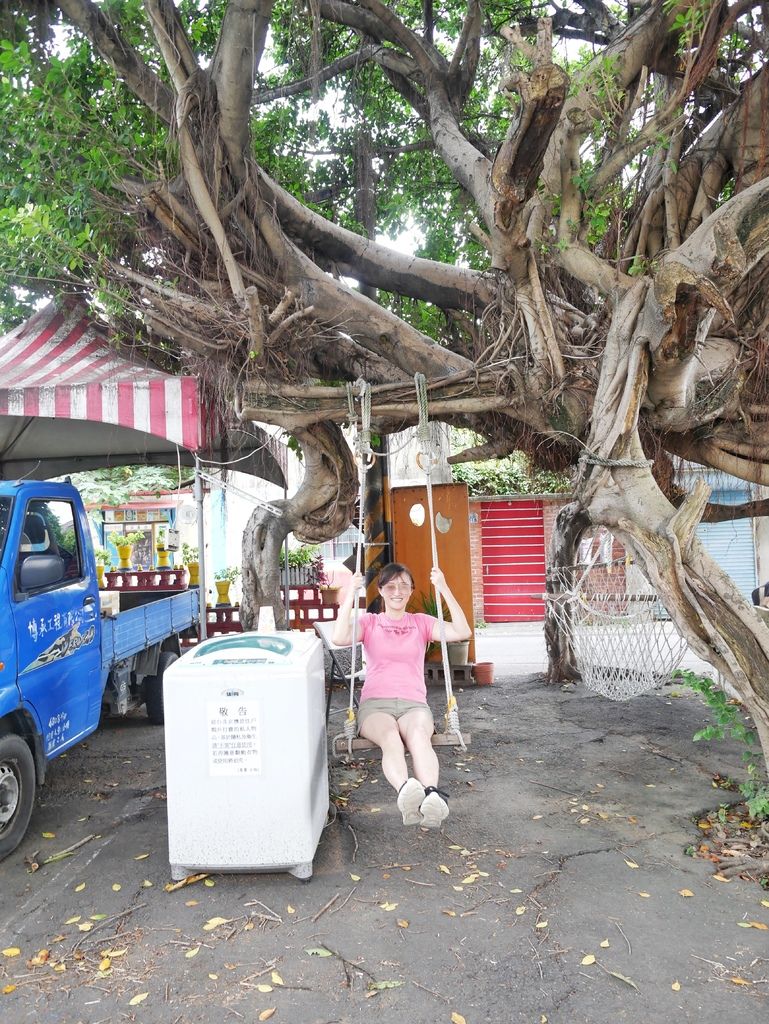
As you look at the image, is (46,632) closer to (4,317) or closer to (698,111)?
(4,317)

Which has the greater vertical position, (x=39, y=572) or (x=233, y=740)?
(x=39, y=572)

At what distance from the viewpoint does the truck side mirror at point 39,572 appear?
444 cm

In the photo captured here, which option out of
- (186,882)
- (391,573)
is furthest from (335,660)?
(186,882)

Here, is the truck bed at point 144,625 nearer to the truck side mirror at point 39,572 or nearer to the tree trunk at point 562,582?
the truck side mirror at point 39,572

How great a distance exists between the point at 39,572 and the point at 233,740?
1.78 m

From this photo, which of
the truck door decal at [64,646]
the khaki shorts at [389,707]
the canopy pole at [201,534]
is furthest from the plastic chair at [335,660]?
the truck door decal at [64,646]

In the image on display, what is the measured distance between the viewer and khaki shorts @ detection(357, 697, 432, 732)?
14.7 feet

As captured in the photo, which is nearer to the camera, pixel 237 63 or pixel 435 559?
pixel 435 559

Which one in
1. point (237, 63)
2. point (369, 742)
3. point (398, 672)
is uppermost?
point (237, 63)

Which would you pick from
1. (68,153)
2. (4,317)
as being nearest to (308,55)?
(68,153)

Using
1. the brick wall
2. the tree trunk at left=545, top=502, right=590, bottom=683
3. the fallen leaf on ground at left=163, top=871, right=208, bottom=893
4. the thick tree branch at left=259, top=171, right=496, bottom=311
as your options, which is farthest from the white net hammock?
the brick wall

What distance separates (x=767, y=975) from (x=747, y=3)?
5812 mm

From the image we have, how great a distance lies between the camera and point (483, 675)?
29.9 feet

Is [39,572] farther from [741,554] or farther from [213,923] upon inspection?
[741,554]
